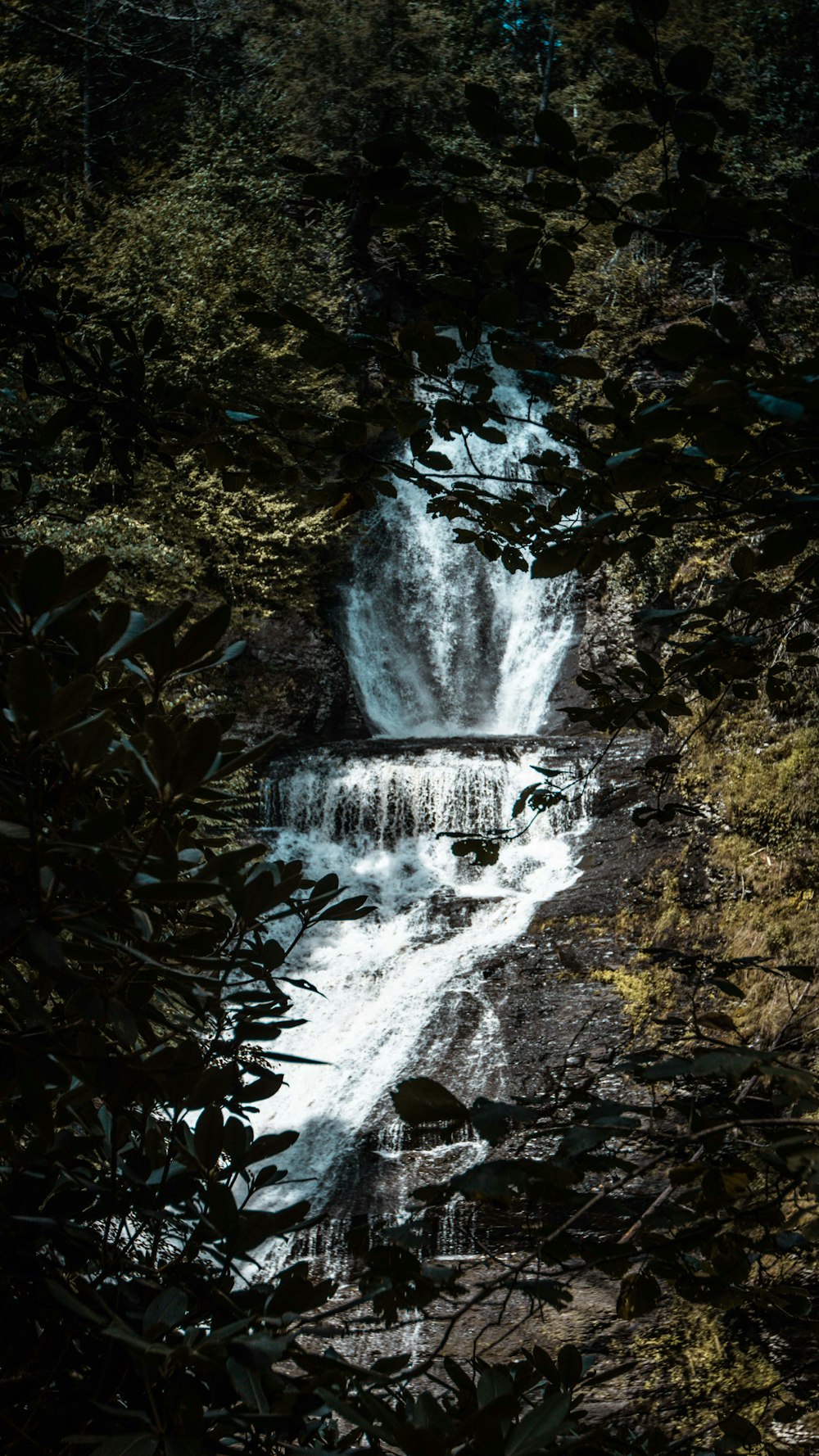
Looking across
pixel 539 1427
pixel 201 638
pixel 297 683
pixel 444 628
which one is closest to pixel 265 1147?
pixel 539 1427

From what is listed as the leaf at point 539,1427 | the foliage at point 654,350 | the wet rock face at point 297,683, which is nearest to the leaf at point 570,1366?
the leaf at point 539,1427

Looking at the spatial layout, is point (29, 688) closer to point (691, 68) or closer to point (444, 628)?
point (691, 68)

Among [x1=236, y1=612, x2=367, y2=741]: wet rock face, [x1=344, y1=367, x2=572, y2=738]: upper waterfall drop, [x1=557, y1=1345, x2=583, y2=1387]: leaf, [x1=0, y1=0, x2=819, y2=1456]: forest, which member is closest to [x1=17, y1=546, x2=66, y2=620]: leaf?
[x1=0, y1=0, x2=819, y2=1456]: forest

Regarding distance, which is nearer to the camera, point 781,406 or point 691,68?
point 781,406

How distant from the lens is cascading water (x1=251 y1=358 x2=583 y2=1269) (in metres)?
7.64

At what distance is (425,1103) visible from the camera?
783 millimetres

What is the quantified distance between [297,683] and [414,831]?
13.3 feet

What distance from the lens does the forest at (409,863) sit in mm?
801

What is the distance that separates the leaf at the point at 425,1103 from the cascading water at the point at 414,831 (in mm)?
1399

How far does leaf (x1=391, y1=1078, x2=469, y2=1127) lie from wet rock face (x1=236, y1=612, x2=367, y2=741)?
13186mm

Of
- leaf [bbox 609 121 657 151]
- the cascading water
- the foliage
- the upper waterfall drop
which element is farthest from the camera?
the upper waterfall drop

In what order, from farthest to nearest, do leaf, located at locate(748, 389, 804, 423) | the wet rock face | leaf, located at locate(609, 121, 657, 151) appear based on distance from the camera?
the wet rock face, leaf, located at locate(609, 121, 657, 151), leaf, located at locate(748, 389, 804, 423)

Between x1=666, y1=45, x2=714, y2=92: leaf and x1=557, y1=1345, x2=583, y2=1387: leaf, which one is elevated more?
x1=666, y1=45, x2=714, y2=92: leaf

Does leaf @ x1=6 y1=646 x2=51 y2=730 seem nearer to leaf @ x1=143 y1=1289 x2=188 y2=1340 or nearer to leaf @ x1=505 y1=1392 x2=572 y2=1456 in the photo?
leaf @ x1=143 y1=1289 x2=188 y2=1340
